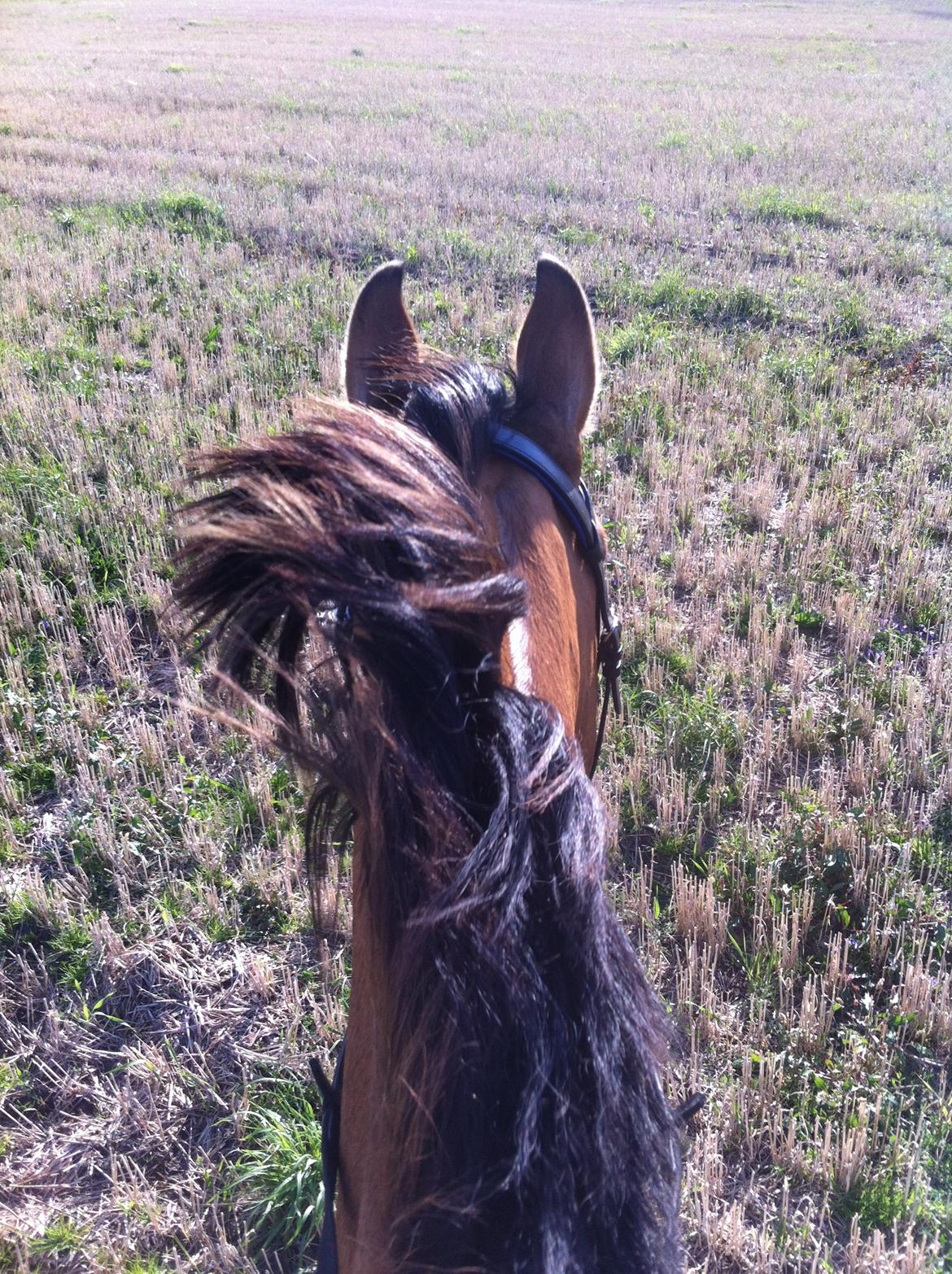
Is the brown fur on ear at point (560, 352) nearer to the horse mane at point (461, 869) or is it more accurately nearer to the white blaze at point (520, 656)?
the white blaze at point (520, 656)

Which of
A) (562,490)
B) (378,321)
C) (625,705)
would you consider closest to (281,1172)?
(562,490)

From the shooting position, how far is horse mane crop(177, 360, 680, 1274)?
2.53 feet

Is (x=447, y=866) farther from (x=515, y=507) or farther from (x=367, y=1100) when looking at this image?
(x=515, y=507)

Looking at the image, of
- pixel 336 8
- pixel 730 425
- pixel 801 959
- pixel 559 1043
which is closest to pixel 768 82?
pixel 730 425

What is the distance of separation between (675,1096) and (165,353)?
6.19 metres

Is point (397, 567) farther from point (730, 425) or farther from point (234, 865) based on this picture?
point (730, 425)

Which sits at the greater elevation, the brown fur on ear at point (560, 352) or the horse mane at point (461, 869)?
the brown fur on ear at point (560, 352)

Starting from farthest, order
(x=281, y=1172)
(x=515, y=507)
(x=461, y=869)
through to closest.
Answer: (x=281, y=1172), (x=515, y=507), (x=461, y=869)

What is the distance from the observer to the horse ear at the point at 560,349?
163 cm

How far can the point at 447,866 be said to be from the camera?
2.66 ft

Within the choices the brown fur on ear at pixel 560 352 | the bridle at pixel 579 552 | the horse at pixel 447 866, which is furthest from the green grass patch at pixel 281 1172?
the brown fur on ear at pixel 560 352

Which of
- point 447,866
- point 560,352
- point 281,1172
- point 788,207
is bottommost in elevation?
point 281,1172

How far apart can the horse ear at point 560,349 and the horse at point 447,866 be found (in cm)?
70

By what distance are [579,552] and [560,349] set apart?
0.40 metres
